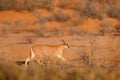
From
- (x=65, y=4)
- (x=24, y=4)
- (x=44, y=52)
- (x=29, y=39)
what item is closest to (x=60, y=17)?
(x=24, y=4)

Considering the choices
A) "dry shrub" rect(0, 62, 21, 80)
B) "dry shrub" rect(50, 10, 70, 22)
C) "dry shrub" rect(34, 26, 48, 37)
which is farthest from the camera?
"dry shrub" rect(50, 10, 70, 22)

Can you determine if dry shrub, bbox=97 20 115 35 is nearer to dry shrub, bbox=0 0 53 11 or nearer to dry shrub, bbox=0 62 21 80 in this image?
dry shrub, bbox=0 0 53 11

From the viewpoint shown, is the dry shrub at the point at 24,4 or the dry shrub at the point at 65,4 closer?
the dry shrub at the point at 24,4

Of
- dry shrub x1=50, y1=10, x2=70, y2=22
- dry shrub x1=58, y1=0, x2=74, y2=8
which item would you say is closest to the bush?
dry shrub x1=50, y1=10, x2=70, y2=22

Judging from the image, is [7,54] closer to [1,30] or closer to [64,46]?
[64,46]

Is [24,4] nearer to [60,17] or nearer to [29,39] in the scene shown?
[60,17]

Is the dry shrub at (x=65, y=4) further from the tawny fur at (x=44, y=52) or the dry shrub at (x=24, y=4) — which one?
the tawny fur at (x=44, y=52)

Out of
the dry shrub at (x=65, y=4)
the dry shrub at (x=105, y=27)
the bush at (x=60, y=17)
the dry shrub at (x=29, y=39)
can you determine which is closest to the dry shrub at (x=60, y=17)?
the bush at (x=60, y=17)

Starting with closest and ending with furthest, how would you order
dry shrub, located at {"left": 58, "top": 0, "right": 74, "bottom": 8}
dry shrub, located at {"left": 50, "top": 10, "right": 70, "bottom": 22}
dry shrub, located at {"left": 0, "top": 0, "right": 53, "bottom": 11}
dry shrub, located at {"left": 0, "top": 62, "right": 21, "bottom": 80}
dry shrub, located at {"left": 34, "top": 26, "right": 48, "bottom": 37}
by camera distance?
dry shrub, located at {"left": 0, "top": 62, "right": 21, "bottom": 80} < dry shrub, located at {"left": 34, "top": 26, "right": 48, "bottom": 37} < dry shrub, located at {"left": 50, "top": 10, "right": 70, "bottom": 22} < dry shrub, located at {"left": 0, "top": 0, "right": 53, "bottom": 11} < dry shrub, located at {"left": 58, "top": 0, "right": 74, "bottom": 8}

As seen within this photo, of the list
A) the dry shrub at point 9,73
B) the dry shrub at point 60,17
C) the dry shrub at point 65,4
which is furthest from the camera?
the dry shrub at point 65,4

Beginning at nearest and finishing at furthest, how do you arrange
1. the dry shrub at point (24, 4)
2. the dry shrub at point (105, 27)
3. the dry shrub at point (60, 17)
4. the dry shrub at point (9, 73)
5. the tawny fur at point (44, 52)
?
the dry shrub at point (9, 73), the tawny fur at point (44, 52), the dry shrub at point (105, 27), the dry shrub at point (60, 17), the dry shrub at point (24, 4)

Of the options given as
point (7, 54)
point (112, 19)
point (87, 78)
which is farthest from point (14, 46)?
point (87, 78)

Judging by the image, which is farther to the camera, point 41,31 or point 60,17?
point 60,17

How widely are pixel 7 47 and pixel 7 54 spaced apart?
7.38 feet
